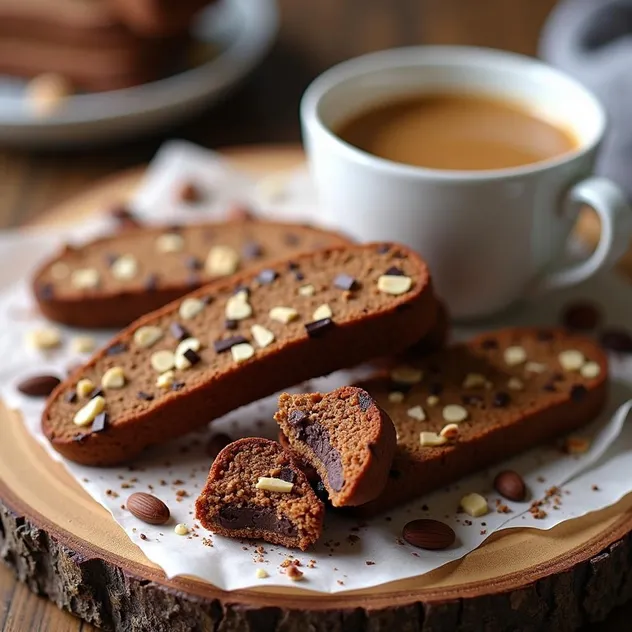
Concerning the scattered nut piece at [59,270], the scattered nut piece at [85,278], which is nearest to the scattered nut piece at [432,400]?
the scattered nut piece at [85,278]

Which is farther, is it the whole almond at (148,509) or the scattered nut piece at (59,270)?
the scattered nut piece at (59,270)

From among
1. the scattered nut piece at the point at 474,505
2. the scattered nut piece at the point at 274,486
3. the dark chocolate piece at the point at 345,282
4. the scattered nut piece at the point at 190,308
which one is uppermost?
the dark chocolate piece at the point at 345,282

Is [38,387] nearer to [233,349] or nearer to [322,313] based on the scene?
[233,349]

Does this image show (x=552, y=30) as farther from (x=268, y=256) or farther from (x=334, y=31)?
(x=268, y=256)

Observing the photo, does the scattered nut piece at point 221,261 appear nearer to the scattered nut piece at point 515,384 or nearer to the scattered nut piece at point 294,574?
the scattered nut piece at point 515,384

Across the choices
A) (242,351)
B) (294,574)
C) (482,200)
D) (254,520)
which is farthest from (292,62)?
(294,574)

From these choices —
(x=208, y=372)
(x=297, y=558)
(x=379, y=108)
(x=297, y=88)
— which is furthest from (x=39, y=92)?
(x=297, y=558)
